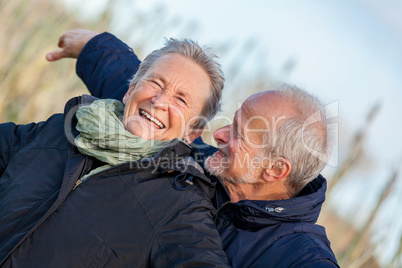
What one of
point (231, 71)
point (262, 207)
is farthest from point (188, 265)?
point (231, 71)

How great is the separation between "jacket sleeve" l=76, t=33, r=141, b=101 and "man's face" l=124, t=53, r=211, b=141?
22.7 inches

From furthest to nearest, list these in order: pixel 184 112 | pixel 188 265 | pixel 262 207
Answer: pixel 184 112
pixel 262 207
pixel 188 265

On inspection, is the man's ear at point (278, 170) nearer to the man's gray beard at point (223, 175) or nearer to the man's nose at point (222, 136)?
the man's gray beard at point (223, 175)

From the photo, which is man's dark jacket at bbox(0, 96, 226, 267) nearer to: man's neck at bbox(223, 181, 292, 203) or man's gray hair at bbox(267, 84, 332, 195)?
man's neck at bbox(223, 181, 292, 203)

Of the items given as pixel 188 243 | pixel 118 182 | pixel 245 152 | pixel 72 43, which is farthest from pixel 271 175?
pixel 72 43

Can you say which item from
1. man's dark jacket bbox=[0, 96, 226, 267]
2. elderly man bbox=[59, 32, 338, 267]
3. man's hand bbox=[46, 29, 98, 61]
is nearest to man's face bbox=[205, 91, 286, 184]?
elderly man bbox=[59, 32, 338, 267]

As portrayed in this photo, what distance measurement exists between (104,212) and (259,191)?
2.68ft

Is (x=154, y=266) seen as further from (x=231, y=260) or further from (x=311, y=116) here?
(x=311, y=116)

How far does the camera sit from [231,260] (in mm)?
1755

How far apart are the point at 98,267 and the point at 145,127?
29.1 inches

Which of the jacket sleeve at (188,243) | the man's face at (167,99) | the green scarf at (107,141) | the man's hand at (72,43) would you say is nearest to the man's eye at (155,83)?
the man's face at (167,99)

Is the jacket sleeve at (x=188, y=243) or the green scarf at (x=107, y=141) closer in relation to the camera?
the jacket sleeve at (x=188, y=243)

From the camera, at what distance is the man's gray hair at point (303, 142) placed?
6.54 feet

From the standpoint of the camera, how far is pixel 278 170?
80.3 inches
